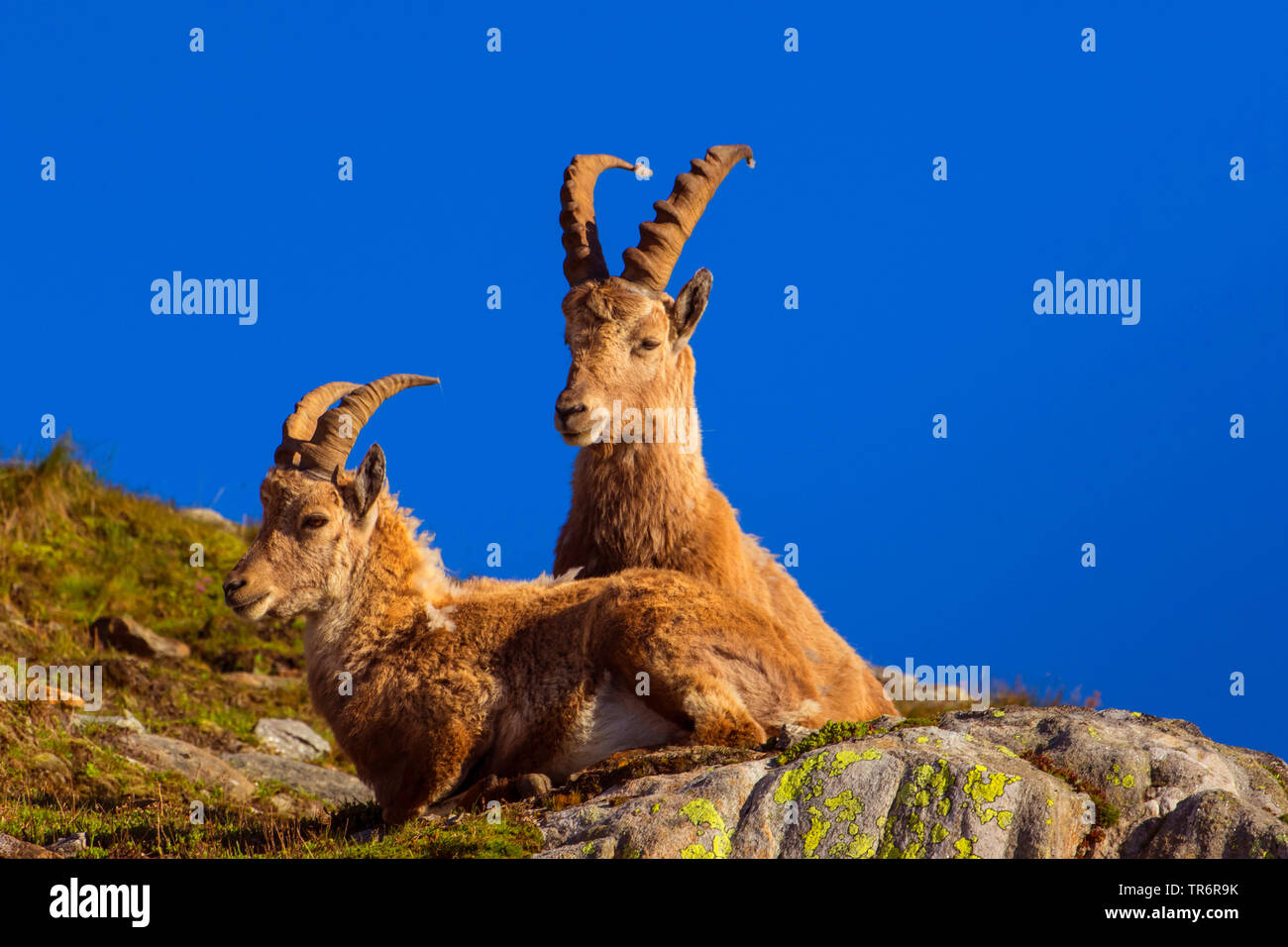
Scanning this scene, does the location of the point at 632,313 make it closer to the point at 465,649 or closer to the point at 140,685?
the point at 465,649

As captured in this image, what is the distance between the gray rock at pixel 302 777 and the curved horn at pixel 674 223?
23.4 feet

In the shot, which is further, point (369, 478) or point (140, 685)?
point (140, 685)

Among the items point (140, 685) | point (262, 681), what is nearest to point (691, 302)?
point (140, 685)

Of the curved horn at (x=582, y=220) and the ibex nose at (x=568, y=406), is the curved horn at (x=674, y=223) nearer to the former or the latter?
the curved horn at (x=582, y=220)

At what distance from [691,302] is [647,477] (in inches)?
65.9

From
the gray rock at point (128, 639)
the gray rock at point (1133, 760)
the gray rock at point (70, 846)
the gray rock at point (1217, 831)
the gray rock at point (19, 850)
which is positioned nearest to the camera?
the gray rock at point (1217, 831)

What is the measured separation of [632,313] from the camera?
11273 mm

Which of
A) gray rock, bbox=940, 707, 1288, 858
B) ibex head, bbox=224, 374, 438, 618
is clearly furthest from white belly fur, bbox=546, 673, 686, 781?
ibex head, bbox=224, 374, 438, 618

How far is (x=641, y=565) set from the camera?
1112cm

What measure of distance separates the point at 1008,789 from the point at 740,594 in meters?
4.32

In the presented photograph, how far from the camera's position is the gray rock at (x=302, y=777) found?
48.7ft
